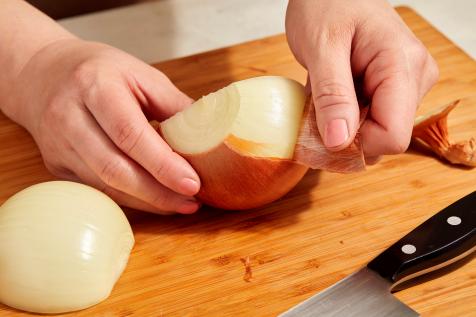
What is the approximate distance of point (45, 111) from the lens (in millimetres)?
1286

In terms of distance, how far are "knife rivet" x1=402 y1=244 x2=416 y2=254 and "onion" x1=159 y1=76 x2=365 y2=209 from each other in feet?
0.46

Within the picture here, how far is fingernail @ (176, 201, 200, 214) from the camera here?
4.00 feet

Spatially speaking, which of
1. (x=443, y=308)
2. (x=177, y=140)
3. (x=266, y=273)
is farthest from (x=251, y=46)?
(x=443, y=308)

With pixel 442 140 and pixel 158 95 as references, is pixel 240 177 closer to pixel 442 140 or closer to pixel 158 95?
pixel 158 95

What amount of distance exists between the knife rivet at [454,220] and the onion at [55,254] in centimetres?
53

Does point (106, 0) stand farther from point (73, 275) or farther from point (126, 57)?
point (73, 275)

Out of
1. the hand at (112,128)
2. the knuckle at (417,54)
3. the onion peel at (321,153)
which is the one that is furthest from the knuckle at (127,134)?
the knuckle at (417,54)

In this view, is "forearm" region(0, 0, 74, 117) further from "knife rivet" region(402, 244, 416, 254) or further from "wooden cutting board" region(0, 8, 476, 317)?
"knife rivet" region(402, 244, 416, 254)

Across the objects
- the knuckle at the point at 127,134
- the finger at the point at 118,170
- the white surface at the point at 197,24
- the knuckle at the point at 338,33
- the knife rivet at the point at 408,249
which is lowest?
the white surface at the point at 197,24

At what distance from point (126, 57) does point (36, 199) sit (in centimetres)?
33

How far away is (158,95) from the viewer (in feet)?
4.23

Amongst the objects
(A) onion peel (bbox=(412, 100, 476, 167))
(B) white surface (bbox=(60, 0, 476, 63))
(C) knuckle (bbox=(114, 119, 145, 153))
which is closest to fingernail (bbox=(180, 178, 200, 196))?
(C) knuckle (bbox=(114, 119, 145, 153))

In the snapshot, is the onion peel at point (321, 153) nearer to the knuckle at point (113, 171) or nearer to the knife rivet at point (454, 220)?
the knife rivet at point (454, 220)

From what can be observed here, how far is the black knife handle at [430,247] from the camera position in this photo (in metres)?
1.07
